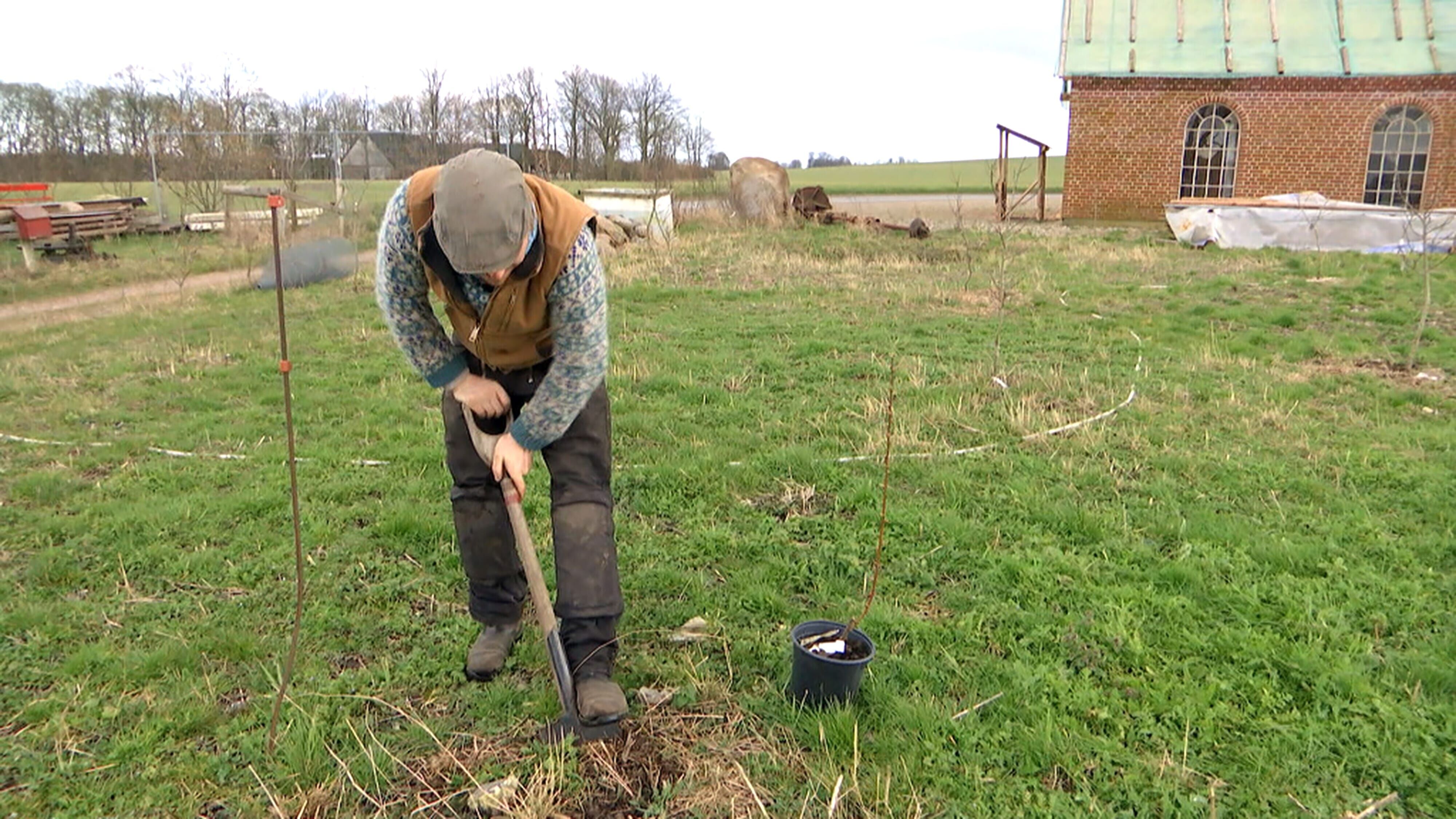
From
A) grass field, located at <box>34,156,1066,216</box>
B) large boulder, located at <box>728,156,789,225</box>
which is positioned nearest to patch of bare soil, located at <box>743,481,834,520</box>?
grass field, located at <box>34,156,1066,216</box>

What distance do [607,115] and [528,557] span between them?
108 ft

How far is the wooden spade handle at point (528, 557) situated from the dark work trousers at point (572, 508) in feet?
0.27

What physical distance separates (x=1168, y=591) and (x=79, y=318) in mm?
12134

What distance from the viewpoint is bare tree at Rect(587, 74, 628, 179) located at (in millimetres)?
31797

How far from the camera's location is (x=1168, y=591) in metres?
3.66

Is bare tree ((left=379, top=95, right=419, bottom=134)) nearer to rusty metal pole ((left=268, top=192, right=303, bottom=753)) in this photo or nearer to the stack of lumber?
the stack of lumber

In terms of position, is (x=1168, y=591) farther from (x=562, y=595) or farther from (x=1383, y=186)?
(x=1383, y=186)

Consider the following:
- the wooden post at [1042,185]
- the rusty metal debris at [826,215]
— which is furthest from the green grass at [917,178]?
the rusty metal debris at [826,215]

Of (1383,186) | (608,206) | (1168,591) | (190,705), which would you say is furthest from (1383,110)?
(190,705)

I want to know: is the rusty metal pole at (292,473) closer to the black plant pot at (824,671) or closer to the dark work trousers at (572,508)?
the dark work trousers at (572,508)

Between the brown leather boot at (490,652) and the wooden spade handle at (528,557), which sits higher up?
the wooden spade handle at (528,557)

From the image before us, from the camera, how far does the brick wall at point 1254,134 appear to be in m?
18.6

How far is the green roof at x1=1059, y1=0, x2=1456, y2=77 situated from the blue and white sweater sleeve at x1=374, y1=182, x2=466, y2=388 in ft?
63.8

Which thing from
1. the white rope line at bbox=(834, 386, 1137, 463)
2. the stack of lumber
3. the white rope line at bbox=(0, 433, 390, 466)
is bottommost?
the white rope line at bbox=(0, 433, 390, 466)
